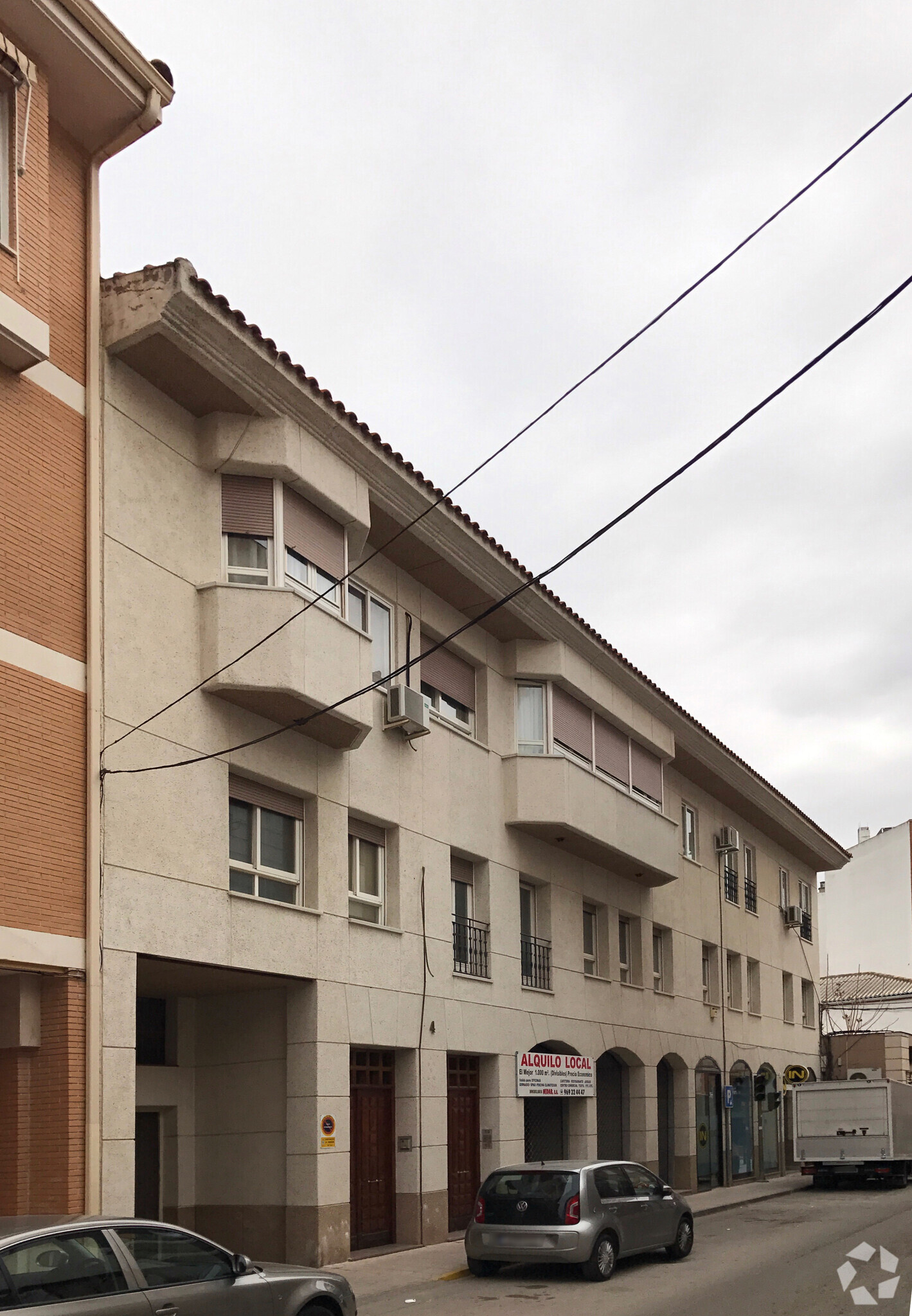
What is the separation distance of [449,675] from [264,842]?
5789 millimetres

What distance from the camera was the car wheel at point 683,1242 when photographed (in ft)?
57.5

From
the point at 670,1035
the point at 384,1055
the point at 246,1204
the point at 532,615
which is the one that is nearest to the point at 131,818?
the point at 246,1204

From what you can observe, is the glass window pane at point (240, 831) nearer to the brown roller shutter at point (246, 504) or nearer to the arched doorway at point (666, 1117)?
the brown roller shutter at point (246, 504)

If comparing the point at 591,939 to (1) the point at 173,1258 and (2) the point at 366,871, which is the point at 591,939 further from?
(1) the point at 173,1258

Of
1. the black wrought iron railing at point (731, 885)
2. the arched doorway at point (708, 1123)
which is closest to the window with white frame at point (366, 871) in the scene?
the arched doorway at point (708, 1123)

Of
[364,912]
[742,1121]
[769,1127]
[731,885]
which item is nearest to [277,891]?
[364,912]

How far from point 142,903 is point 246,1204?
15.9 ft

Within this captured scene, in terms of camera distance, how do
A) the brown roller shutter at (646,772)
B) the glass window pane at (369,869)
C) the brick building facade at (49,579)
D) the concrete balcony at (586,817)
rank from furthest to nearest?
1. the brown roller shutter at (646,772)
2. the concrete balcony at (586,817)
3. the glass window pane at (369,869)
4. the brick building facade at (49,579)

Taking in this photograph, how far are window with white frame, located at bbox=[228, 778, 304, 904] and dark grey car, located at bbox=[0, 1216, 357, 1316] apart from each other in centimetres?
627

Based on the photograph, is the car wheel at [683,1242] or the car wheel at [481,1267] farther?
the car wheel at [683,1242]

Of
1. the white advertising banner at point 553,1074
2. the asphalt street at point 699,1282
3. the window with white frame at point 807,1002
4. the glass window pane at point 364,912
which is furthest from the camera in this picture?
the window with white frame at point 807,1002

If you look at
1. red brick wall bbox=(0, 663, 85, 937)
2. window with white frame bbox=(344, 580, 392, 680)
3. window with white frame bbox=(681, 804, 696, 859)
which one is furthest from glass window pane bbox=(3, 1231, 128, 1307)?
window with white frame bbox=(681, 804, 696, 859)

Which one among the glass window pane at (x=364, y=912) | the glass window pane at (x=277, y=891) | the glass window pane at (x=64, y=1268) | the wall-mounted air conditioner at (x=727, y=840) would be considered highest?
the wall-mounted air conditioner at (x=727, y=840)

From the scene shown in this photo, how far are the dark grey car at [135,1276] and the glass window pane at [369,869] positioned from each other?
857 cm
